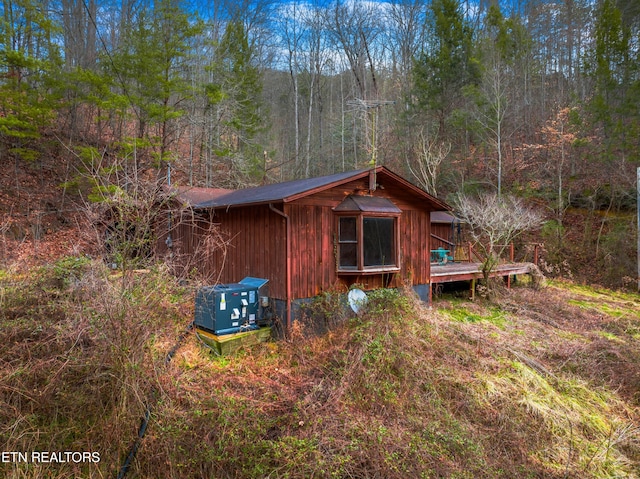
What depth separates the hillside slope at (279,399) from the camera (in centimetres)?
356

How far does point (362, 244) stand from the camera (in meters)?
7.06

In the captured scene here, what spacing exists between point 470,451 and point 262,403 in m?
2.33

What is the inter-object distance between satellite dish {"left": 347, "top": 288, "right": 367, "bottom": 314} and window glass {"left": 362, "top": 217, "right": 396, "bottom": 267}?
0.58 metres

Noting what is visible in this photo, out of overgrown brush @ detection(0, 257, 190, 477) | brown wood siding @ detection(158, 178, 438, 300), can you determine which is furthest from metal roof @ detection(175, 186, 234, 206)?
overgrown brush @ detection(0, 257, 190, 477)

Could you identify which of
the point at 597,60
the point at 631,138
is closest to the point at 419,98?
the point at 597,60

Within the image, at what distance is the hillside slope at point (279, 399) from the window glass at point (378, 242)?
152 cm

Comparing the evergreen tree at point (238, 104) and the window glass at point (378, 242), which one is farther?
the evergreen tree at point (238, 104)

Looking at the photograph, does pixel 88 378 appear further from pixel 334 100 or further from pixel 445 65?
pixel 334 100

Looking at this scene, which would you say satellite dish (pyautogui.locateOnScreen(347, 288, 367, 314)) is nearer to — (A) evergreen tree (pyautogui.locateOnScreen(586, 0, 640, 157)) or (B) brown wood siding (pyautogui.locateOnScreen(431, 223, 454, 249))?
(B) brown wood siding (pyautogui.locateOnScreen(431, 223, 454, 249))

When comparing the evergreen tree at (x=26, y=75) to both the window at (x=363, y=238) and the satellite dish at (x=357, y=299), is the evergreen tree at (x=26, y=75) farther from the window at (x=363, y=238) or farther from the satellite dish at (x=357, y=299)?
the satellite dish at (x=357, y=299)

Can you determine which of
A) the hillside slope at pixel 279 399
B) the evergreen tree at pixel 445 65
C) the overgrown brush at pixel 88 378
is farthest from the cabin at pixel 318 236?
the evergreen tree at pixel 445 65

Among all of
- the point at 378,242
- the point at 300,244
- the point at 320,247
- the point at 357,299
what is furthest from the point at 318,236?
the point at 357,299

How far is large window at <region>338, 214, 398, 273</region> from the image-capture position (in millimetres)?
7051

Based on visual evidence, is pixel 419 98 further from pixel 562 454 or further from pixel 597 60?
pixel 562 454
